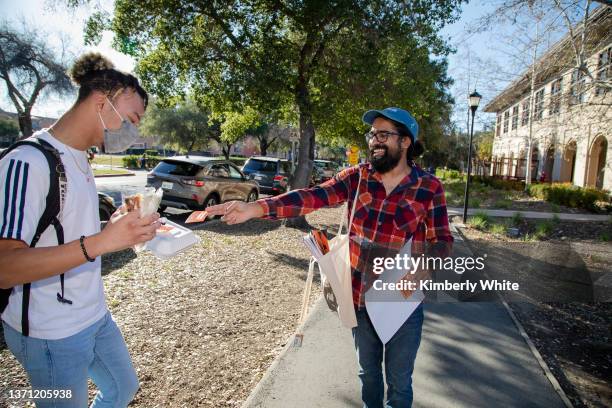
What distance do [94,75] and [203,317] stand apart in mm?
3388

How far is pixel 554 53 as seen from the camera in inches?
345

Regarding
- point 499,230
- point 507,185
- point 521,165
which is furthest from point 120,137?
point 521,165

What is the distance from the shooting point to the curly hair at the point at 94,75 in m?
1.79

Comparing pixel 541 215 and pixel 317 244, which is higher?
pixel 317 244

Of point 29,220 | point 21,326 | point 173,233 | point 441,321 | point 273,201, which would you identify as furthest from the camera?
point 441,321

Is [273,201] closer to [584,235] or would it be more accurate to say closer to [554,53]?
[554,53]

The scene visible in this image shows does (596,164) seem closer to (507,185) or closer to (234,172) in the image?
(507,185)

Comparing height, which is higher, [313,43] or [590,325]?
[313,43]

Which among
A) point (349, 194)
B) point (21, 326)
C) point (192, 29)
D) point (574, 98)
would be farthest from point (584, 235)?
point (21, 326)

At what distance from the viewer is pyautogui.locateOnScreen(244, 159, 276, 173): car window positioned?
17.7 metres

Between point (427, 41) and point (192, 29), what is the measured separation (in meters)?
6.18

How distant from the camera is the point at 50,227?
1.57 m

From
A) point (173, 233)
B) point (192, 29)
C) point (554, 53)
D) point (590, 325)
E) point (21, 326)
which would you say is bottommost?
point (590, 325)

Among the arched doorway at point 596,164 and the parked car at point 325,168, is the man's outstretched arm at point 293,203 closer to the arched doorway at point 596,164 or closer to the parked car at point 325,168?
the arched doorway at point 596,164
